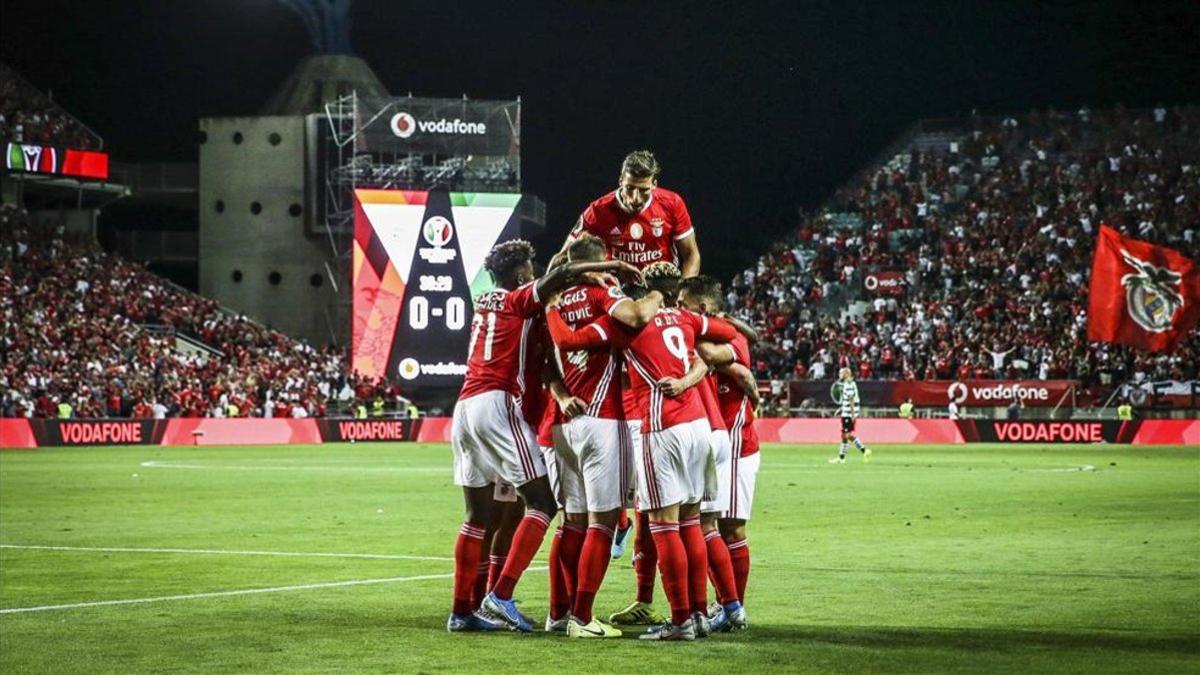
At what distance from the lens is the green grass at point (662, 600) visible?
991 cm

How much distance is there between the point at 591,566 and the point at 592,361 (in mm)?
1303

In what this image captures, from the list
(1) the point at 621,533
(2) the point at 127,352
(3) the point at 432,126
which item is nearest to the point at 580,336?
(1) the point at 621,533

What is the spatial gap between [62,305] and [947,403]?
31.0m

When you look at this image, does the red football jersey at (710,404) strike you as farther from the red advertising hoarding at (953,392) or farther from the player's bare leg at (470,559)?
the red advertising hoarding at (953,392)

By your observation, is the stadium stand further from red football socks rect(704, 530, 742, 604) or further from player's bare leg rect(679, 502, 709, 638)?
player's bare leg rect(679, 502, 709, 638)

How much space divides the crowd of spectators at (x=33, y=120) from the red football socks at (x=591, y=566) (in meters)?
60.3

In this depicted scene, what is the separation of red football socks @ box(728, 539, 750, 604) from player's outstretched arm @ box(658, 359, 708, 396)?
150cm

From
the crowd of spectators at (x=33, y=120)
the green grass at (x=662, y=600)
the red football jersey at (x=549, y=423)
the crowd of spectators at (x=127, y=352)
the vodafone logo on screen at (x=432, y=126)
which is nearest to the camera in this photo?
the green grass at (x=662, y=600)

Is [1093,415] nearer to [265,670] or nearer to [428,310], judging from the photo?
[428,310]

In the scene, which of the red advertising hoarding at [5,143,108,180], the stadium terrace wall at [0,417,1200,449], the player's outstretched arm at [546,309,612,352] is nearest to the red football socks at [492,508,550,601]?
the player's outstretched arm at [546,309,612,352]

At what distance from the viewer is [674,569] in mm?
10438

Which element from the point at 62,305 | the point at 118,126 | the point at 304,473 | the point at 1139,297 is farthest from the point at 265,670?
the point at 118,126

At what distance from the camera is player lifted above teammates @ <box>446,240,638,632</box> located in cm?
1116

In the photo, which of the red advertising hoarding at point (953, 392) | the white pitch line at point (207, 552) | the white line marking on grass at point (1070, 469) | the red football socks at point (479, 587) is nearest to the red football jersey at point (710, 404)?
the red football socks at point (479, 587)
